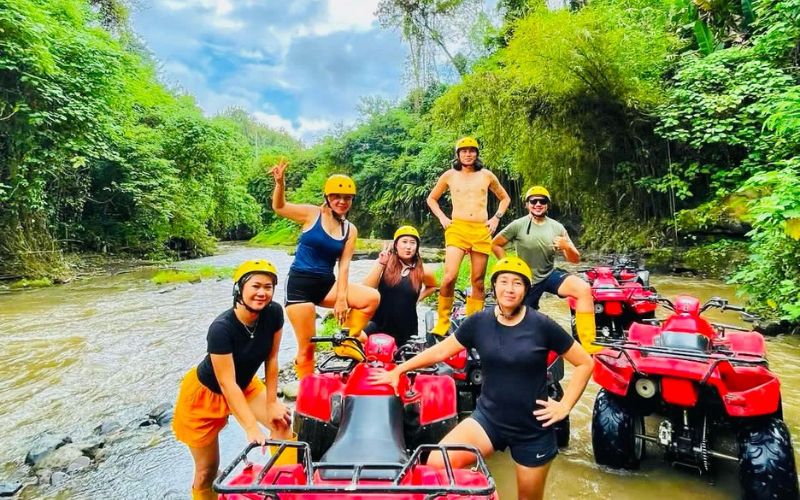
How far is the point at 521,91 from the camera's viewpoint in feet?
46.3

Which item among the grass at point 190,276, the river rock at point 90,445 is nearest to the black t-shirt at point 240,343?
the river rock at point 90,445

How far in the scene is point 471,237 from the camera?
4941 mm

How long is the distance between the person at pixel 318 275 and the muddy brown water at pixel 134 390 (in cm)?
129

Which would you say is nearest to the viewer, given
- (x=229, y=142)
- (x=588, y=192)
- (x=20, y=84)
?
(x=20, y=84)

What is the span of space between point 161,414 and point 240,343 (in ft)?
9.77

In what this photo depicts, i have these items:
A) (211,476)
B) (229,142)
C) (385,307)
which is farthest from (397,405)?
(229,142)

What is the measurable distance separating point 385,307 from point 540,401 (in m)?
1.89

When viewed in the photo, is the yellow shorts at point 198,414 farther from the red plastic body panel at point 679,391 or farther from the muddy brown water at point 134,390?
the red plastic body panel at point 679,391

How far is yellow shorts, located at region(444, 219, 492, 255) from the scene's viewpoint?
4.94 m

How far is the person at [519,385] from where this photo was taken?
257 centimetres

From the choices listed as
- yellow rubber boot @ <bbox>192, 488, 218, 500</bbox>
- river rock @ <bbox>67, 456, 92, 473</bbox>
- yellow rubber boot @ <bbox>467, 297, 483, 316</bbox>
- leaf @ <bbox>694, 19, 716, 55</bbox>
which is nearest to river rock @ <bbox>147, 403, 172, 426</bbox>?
river rock @ <bbox>67, 456, 92, 473</bbox>

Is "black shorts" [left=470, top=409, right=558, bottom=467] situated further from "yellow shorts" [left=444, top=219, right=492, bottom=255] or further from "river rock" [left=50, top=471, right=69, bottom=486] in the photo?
"river rock" [left=50, top=471, right=69, bottom=486]

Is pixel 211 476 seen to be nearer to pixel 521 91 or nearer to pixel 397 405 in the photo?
pixel 397 405

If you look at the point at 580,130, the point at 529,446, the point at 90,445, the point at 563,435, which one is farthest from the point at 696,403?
the point at 580,130
